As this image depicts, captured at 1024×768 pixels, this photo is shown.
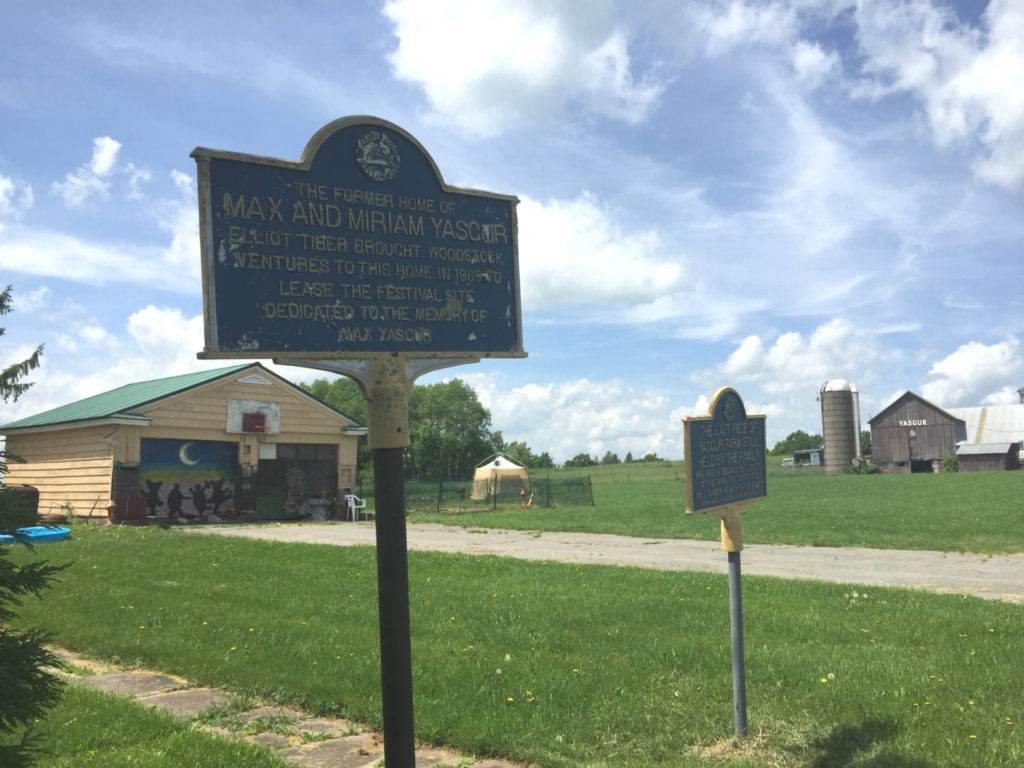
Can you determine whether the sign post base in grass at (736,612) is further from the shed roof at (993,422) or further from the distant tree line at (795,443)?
the distant tree line at (795,443)

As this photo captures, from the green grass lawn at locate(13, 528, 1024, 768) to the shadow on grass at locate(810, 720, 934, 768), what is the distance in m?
0.02

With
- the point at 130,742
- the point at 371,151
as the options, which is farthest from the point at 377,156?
the point at 130,742

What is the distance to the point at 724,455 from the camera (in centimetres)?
596

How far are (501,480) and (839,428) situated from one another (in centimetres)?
5988

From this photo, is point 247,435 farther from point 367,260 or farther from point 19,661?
point 19,661

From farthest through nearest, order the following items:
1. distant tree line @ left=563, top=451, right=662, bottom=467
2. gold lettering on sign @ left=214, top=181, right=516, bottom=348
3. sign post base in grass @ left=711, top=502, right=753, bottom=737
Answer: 1. distant tree line @ left=563, top=451, right=662, bottom=467
2. sign post base in grass @ left=711, top=502, right=753, bottom=737
3. gold lettering on sign @ left=214, top=181, right=516, bottom=348

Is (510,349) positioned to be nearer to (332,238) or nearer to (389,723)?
(332,238)

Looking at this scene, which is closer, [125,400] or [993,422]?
[125,400]

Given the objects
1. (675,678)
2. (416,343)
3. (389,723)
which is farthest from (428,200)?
(675,678)

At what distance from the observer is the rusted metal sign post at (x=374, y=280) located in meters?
4.28

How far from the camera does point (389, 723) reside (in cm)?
423

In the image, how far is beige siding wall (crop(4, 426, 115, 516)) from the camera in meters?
24.5

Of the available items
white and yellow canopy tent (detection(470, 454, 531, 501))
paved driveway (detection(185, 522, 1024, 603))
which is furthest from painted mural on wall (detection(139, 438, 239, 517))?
white and yellow canopy tent (detection(470, 454, 531, 501))

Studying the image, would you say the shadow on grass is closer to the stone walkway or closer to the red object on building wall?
the stone walkway
